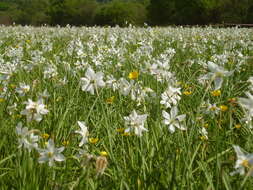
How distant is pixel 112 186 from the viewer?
5.79ft

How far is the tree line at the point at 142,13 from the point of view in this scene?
47.0 metres

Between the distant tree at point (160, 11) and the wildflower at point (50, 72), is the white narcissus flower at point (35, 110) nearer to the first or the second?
the wildflower at point (50, 72)

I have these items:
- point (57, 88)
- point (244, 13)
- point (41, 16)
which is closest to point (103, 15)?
point (41, 16)

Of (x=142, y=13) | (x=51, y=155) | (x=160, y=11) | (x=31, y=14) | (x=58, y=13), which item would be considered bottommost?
(x=51, y=155)

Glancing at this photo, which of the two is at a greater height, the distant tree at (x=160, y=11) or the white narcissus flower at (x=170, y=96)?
the distant tree at (x=160, y=11)

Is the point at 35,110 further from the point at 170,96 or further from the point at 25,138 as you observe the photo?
the point at 170,96

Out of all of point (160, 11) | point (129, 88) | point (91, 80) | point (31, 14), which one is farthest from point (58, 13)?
point (91, 80)

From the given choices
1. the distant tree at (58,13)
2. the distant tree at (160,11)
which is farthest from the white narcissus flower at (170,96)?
the distant tree at (58,13)

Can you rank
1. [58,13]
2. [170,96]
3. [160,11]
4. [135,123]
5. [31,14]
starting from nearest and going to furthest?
1. [135,123]
2. [170,96]
3. [160,11]
4. [58,13]
5. [31,14]

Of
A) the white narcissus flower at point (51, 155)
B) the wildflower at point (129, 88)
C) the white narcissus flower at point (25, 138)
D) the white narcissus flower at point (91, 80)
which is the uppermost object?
the white narcissus flower at point (91, 80)

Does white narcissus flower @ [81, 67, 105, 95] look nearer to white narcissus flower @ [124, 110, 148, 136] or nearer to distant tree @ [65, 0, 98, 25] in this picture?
white narcissus flower @ [124, 110, 148, 136]

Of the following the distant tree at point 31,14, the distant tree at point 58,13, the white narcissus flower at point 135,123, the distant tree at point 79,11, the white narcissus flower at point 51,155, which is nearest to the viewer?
the white narcissus flower at point 51,155

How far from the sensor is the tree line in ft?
154

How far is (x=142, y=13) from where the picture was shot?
6272 centimetres
